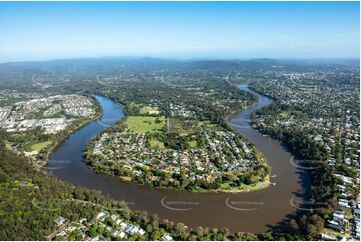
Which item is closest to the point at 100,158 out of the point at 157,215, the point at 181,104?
the point at 157,215

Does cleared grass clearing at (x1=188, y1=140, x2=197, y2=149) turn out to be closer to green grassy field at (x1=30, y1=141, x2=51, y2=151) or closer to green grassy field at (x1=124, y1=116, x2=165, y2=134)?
green grassy field at (x1=124, y1=116, x2=165, y2=134)

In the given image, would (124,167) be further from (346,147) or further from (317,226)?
(346,147)

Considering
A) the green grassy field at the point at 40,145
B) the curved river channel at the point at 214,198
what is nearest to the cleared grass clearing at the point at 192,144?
the curved river channel at the point at 214,198

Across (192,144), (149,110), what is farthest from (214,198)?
(149,110)

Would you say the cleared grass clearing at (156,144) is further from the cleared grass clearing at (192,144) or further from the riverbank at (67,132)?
the riverbank at (67,132)

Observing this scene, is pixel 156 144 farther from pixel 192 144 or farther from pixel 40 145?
pixel 40 145
